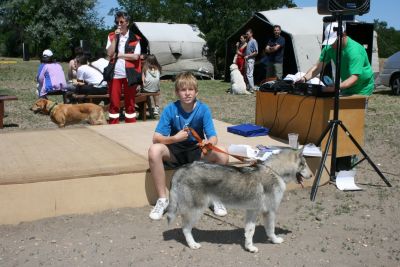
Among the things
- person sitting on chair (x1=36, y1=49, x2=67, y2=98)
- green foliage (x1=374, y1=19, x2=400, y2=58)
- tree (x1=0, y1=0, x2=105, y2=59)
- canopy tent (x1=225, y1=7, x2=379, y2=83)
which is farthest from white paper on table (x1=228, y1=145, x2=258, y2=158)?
tree (x1=0, y1=0, x2=105, y2=59)

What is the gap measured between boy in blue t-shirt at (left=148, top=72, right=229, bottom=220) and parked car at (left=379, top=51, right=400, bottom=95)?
12.2 m

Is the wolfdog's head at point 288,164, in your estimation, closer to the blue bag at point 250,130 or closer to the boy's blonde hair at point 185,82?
the boy's blonde hair at point 185,82

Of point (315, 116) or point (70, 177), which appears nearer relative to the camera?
point (70, 177)

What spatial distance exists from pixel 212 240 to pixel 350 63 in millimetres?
2735

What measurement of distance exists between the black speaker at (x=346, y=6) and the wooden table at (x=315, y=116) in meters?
0.97

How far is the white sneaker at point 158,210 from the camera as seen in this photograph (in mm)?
4465

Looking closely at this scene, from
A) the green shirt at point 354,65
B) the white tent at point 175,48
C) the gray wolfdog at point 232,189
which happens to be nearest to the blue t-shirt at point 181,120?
the gray wolfdog at point 232,189

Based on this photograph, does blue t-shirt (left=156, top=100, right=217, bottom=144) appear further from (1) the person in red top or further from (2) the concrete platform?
(1) the person in red top

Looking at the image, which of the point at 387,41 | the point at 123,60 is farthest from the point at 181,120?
the point at 387,41

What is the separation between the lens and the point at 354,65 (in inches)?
216

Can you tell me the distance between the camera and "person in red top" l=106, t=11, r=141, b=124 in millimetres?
7590

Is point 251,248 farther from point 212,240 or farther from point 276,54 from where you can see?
point 276,54

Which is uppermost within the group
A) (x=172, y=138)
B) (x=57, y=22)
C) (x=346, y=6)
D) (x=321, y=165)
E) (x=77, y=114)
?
(x=57, y=22)

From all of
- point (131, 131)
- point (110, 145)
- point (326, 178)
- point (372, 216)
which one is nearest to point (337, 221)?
point (372, 216)
